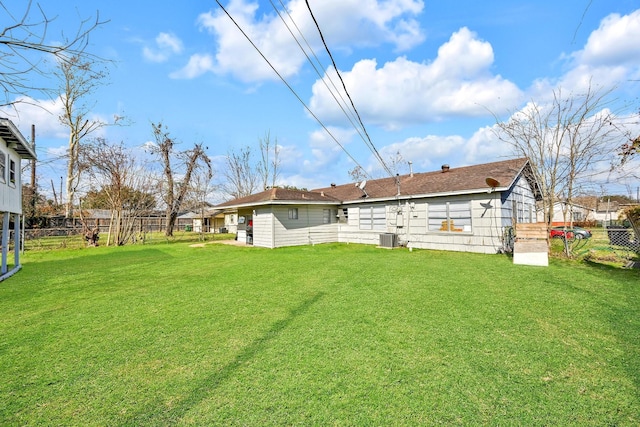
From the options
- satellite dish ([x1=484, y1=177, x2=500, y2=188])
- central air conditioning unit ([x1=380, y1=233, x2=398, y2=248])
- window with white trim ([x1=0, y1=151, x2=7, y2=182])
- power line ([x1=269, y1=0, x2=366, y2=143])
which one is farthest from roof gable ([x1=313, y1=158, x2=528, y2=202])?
window with white trim ([x1=0, y1=151, x2=7, y2=182])

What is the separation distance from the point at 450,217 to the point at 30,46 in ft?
40.8

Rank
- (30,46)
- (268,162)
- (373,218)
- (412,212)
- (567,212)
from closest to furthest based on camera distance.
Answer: (30,46), (567,212), (412,212), (373,218), (268,162)

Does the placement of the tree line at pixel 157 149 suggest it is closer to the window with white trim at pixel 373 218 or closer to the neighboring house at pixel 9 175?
the neighboring house at pixel 9 175

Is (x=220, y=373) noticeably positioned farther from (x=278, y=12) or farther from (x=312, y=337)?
(x=278, y=12)

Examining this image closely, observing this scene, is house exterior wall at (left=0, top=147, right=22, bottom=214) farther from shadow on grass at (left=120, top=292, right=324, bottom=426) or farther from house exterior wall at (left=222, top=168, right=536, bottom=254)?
house exterior wall at (left=222, top=168, right=536, bottom=254)

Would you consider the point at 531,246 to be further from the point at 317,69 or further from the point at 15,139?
the point at 15,139

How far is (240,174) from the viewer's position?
3156 cm

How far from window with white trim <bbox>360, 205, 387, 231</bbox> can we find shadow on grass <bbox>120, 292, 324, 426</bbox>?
11.3 meters

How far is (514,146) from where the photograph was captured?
40.3ft

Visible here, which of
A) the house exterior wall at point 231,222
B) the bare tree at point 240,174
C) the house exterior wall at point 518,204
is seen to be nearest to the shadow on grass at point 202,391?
the house exterior wall at point 518,204

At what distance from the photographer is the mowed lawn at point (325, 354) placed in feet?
7.38

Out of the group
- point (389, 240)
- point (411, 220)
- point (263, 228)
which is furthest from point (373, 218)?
point (263, 228)

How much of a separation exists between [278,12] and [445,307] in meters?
5.52

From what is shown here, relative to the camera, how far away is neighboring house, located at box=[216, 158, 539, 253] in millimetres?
11258
